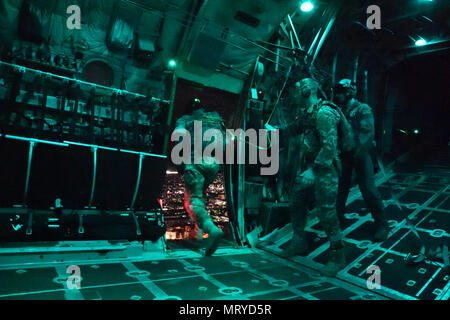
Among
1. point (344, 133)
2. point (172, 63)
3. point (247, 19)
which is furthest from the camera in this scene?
point (247, 19)

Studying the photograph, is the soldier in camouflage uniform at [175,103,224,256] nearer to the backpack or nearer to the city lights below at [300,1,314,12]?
the backpack

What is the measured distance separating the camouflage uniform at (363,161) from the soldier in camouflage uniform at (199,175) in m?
2.03

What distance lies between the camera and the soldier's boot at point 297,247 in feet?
13.0

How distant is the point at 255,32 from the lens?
519 cm

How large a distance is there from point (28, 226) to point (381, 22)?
7283 mm

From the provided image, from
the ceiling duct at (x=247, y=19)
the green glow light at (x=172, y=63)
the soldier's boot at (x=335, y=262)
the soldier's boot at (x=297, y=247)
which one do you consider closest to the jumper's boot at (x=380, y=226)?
the soldier's boot at (x=335, y=262)

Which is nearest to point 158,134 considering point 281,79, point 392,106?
point 281,79

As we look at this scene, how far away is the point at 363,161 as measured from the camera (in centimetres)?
420

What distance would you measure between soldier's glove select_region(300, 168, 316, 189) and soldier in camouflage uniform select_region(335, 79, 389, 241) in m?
0.93

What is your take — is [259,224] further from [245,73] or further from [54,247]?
[54,247]

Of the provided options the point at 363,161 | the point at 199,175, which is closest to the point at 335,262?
the point at 363,161

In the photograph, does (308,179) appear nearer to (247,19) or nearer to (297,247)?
(297,247)

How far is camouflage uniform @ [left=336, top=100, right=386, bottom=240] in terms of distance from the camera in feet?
13.2

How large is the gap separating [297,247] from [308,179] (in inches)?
38.1
